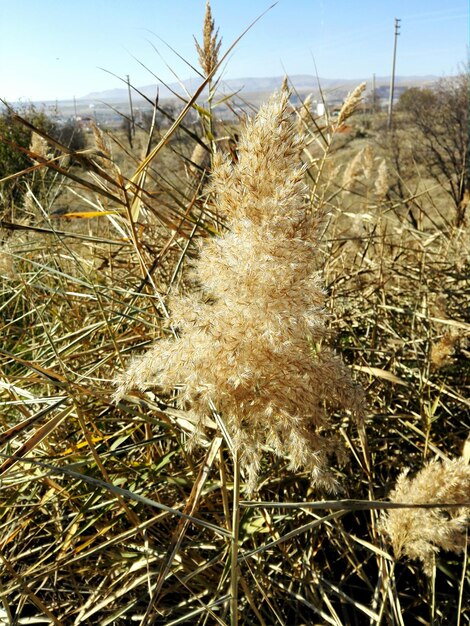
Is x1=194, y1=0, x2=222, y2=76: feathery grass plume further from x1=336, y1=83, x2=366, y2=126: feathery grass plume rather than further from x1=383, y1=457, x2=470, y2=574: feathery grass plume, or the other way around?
x1=383, y1=457, x2=470, y2=574: feathery grass plume

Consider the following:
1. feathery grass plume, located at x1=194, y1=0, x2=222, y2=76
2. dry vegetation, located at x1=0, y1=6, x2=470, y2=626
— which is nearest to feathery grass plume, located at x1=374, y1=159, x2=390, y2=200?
dry vegetation, located at x1=0, y1=6, x2=470, y2=626

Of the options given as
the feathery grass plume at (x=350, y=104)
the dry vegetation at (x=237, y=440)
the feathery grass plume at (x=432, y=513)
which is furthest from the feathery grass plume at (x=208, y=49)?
the feathery grass plume at (x=432, y=513)

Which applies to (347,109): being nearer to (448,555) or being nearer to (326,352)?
(326,352)

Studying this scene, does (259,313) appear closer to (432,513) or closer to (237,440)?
(237,440)

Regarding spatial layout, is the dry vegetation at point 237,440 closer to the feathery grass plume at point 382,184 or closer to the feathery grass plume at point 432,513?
the feathery grass plume at point 432,513

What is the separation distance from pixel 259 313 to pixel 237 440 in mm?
284

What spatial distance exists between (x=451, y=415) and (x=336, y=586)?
814 millimetres

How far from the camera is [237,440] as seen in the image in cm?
105

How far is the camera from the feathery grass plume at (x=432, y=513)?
121 centimetres

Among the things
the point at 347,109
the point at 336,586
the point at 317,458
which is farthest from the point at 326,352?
the point at 347,109

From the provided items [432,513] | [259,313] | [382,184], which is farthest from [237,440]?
[382,184]

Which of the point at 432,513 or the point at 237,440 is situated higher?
the point at 237,440

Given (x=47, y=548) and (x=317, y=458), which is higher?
(x=317, y=458)

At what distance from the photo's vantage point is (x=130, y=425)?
1.80 metres
